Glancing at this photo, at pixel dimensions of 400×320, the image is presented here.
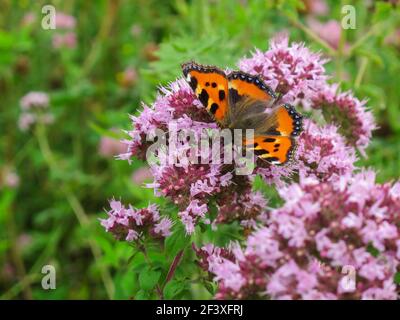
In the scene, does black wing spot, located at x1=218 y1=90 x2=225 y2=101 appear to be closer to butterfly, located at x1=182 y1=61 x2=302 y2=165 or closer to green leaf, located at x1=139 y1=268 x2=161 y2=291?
butterfly, located at x1=182 y1=61 x2=302 y2=165

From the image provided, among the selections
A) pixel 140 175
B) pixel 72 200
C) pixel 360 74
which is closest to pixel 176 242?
pixel 360 74

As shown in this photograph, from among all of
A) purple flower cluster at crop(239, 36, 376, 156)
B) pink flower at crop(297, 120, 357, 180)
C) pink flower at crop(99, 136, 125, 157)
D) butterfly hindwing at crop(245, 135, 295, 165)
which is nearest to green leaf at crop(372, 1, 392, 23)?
purple flower cluster at crop(239, 36, 376, 156)

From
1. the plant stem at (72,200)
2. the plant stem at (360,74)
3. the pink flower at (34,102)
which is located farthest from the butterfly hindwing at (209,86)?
the pink flower at (34,102)

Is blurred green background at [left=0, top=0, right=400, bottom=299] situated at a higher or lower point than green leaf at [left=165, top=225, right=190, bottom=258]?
higher

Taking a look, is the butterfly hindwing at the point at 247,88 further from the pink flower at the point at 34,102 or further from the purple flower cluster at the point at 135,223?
the pink flower at the point at 34,102

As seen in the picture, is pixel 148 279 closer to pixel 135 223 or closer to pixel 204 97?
pixel 135 223
